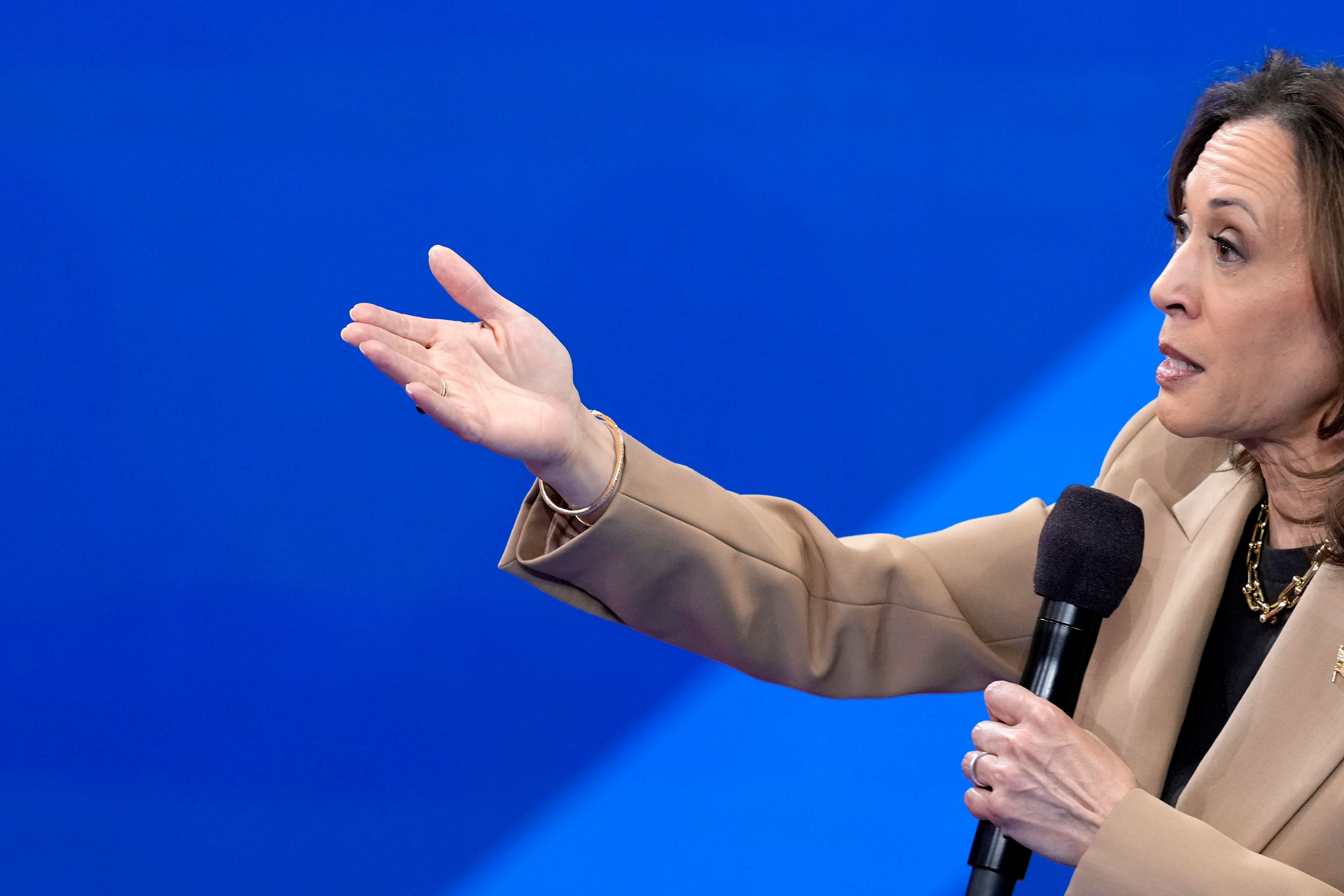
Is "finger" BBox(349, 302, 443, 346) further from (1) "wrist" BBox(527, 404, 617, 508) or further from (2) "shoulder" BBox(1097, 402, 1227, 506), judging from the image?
(2) "shoulder" BBox(1097, 402, 1227, 506)

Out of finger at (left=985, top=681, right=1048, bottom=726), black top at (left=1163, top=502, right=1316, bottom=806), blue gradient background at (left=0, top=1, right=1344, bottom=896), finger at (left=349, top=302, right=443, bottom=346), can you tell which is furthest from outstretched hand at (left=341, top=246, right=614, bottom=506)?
blue gradient background at (left=0, top=1, right=1344, bottom=896)

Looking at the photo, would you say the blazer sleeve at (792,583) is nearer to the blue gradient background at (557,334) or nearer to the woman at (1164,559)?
the woman at (1164,559)

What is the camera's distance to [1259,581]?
1.31 metres

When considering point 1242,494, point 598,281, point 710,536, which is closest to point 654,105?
point 598,281

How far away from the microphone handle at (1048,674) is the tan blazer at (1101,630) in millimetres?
64

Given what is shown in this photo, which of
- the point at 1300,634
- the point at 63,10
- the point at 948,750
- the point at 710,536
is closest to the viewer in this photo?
the point at 1300,634

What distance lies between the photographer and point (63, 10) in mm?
1961

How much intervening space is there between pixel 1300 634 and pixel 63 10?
1866 mm

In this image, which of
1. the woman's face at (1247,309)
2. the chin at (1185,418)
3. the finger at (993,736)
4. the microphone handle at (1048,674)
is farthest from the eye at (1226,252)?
the finger at (993,736)

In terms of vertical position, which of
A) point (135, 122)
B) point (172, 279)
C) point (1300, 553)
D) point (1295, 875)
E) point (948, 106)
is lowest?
point (1295, 875)

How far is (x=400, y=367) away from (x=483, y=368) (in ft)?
0.36

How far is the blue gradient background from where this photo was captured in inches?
78.5

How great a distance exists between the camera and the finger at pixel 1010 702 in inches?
44.4

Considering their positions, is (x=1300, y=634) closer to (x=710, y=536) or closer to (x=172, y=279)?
(x=710, y=536)
